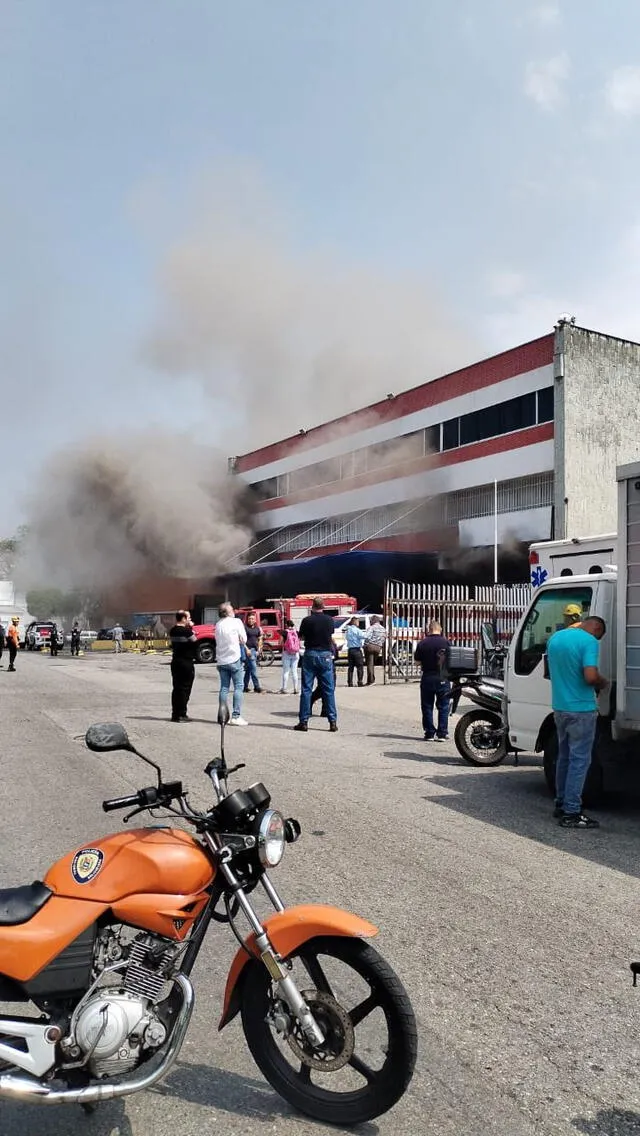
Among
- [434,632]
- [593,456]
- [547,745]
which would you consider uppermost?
[593,456]

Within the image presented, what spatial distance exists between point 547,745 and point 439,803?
1.09 metres

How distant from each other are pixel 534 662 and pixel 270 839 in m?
5.69

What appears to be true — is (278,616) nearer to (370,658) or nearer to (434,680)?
(370,658)

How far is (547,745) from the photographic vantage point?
742cm

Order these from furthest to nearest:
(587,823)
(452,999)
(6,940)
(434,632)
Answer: (434,632)
(587,823)
(452,999)
(6,940)

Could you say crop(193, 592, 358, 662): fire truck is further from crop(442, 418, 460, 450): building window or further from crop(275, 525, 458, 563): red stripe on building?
crop(442, 418, 460, 450): building window

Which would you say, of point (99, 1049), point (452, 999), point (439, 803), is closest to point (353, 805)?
point (439, 803)

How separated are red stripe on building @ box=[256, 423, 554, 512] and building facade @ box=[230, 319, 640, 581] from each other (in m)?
0.05

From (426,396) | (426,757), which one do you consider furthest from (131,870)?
(426,396)

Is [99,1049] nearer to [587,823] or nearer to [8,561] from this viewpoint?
[587,823]

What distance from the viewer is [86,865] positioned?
2.45 meters

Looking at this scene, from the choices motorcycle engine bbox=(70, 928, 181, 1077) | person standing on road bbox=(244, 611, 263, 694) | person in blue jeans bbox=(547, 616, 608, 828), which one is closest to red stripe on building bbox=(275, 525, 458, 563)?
person standing on road bbox=(244, 611, 263, 694)

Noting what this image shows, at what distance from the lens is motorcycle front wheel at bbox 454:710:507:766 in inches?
362

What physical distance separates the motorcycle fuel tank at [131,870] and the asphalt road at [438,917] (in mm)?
778
